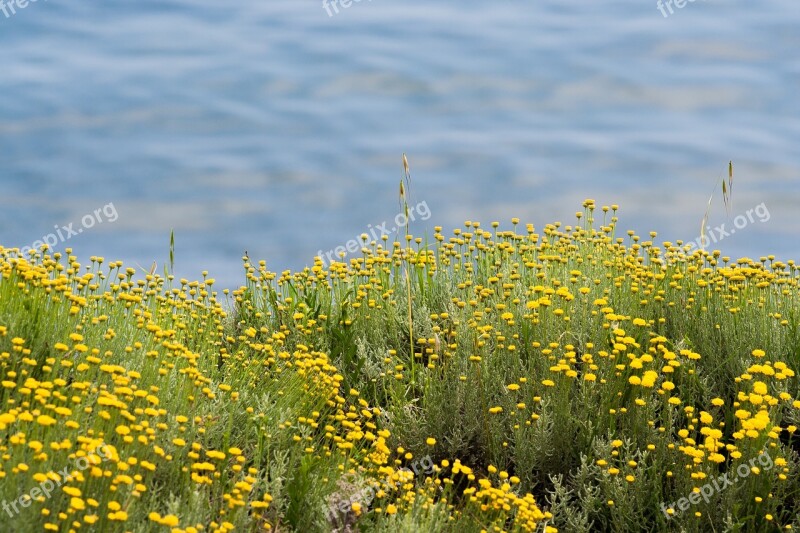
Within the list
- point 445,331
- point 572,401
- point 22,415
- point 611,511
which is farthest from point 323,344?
point 22,415

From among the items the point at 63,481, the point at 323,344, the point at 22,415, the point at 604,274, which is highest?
the point at 604,274

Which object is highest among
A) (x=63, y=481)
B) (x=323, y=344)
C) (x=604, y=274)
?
(x=604, y=274)

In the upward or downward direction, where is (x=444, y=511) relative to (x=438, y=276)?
downward

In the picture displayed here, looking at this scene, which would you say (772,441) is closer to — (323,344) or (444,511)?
(444,511)

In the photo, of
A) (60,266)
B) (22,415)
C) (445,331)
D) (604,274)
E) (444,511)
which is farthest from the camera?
(604,274)

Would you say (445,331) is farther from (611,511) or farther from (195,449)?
(195,449)

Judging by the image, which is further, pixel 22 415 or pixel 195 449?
pixel 195 449

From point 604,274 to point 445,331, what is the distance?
1.60 meters

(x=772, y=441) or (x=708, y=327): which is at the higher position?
(x=708, y=327)

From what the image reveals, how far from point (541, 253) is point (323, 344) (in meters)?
2.16

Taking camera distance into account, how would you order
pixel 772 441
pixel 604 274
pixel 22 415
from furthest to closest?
1. pixel 604 274
2. pixel 772 441
3. pixel 22 415

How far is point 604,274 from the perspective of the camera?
7.86m

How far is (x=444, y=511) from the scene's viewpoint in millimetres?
5344

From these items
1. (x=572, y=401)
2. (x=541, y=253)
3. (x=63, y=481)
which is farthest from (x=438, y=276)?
(x=63, y=481)
